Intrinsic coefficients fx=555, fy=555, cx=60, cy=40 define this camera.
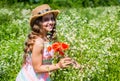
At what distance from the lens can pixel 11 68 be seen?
7457 millimetres

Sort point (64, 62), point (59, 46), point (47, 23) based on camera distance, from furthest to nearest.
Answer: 1. point (47, 23)
2. point (59, 46)
3. point (64, 62)

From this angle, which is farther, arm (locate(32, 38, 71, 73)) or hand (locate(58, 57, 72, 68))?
arm (locate(32, 38, 71, 73))

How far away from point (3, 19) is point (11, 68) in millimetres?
9281

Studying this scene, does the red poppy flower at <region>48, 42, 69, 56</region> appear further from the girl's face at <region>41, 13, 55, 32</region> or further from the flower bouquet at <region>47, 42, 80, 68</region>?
the girl's face at <region>41, 13, 55, 32</region>

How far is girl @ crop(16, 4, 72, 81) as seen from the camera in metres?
5.39

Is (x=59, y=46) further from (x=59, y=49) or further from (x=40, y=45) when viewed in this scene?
(x=40, y=45)

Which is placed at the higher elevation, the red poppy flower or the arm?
the red poppy flower

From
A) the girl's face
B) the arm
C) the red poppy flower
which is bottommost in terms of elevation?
the arm

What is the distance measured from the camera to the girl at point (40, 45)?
5.39 meters

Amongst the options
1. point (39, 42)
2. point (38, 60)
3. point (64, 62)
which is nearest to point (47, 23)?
point (39, 42)

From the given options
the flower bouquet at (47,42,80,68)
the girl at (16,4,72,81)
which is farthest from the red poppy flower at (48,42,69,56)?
the girl at (16,4,72,81)

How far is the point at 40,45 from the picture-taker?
17.7ft

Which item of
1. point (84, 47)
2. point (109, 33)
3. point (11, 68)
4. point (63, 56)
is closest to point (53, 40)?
point (63, 56)

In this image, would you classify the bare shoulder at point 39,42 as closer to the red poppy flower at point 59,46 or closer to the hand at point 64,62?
the red poppy flower at point 59,46
